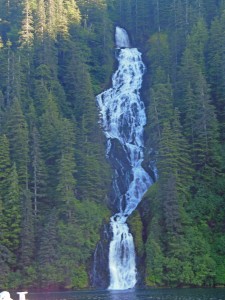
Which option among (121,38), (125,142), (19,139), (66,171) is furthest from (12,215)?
Result: (121,38)

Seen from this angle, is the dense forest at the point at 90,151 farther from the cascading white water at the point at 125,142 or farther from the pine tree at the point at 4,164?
the cascading white water at the point at 125,142

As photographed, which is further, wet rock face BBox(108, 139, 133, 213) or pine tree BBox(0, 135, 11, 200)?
wet rock face BBox(108, 139, 133, 213)

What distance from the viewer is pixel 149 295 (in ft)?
157

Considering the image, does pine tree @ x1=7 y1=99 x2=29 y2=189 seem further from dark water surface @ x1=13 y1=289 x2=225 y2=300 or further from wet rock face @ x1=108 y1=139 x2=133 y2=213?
dark water surface @ x1=13 y1=289 x2=225 y2=300

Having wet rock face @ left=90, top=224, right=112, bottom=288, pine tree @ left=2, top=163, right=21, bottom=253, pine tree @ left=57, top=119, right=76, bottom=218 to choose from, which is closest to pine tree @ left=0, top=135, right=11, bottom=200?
pine tree @ left=2, top=163, right=21, bottom=253

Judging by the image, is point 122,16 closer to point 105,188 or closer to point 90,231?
point 105,188

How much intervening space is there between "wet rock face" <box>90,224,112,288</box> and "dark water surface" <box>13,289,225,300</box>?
381cm

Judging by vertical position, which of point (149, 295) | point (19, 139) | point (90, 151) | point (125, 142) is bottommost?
point (149, 295)

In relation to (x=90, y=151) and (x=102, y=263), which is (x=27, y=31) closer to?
(x=90, y=151)

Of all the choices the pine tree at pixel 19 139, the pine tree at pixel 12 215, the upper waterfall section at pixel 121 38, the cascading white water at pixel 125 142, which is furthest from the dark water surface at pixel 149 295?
the upper waterfall section at pixel 121 38

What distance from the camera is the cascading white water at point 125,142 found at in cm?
5919

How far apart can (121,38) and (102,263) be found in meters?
52.1

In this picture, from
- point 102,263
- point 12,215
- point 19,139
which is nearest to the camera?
point 102,263

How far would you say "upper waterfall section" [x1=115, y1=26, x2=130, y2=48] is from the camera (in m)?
101
